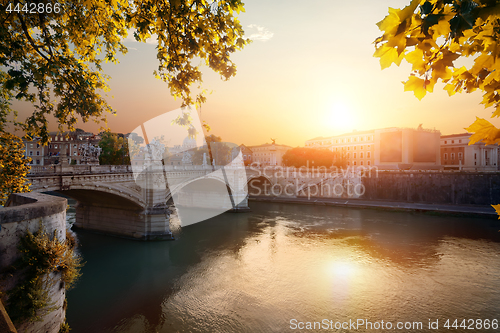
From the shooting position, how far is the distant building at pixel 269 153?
86781mm

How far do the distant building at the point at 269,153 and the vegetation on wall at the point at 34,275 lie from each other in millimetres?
78994

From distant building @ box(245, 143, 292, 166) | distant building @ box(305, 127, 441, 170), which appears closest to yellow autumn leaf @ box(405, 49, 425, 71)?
Result: distant building @ box(305, 127, 441, 170)

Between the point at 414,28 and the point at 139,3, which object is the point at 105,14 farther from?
the point at 414,28

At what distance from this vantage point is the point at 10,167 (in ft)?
28.1

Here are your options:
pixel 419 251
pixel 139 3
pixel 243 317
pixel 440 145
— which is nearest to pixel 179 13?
pixel 139 3

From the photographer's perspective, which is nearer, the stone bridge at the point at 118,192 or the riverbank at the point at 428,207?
the stone bridge at the point at 118,192

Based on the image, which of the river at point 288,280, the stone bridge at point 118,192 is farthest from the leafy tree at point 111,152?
the river at point 288,280

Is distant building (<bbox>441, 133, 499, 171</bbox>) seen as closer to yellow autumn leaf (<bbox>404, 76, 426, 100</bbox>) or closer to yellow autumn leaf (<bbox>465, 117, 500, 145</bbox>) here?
yellow autumn leaf (<bbox>465, 117, 500, 145</bbox>)

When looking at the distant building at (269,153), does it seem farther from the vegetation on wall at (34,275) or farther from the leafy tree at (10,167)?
the vegetation on wall at (34,275)

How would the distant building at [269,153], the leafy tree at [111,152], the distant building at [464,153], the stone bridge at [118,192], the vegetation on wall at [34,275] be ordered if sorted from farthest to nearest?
the distant building at [269,153], the distant building at [464,153], the leafy tree at [111,152], the stone bridge at [118,192], the vegetation on wall at [34,275]

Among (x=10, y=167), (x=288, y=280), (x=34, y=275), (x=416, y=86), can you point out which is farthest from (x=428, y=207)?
(x=10, y=167)

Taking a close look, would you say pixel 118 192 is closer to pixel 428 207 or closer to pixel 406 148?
pixel 428 207

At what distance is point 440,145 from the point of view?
64812mm

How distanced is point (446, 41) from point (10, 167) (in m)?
11.2
